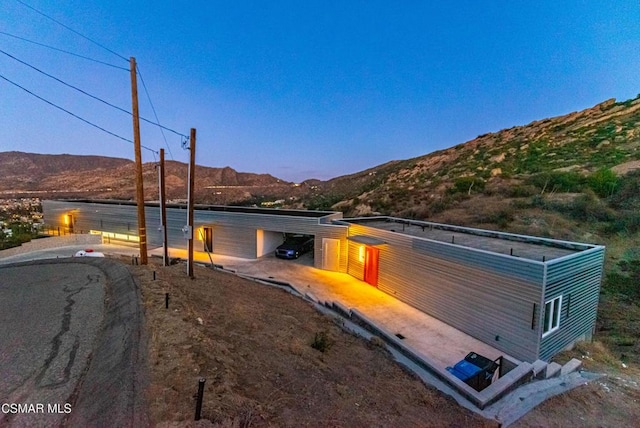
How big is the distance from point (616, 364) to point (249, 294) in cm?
1163

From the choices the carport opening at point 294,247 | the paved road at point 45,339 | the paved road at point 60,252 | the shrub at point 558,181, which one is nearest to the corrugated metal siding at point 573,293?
the paved road at point 45,339

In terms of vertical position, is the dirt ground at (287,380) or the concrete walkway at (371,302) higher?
the dirt ground at (287,380)

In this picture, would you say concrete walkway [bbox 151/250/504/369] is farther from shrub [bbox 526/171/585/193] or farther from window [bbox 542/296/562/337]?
shrub [bbox 526/171/585/193]

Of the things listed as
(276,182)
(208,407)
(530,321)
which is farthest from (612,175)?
(276,182)

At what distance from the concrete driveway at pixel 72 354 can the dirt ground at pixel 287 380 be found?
32 centimetres

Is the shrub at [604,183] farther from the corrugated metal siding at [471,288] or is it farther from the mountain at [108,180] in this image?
the mountain at [108,180]

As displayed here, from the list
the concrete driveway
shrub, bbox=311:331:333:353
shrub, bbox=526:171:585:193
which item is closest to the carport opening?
the concrete driveway

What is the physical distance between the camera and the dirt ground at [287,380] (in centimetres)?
379

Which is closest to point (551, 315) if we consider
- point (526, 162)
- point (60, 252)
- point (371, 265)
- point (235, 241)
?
point (371, 265)

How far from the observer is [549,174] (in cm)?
2711

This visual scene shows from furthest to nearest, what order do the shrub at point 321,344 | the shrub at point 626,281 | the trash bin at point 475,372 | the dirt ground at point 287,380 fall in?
the shrub at point 626,281 → the trash bin at point 475,372 → the shrub at point 321,344 → the dirt ground at point 287,380

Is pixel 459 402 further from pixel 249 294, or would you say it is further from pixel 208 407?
pixel 249 294

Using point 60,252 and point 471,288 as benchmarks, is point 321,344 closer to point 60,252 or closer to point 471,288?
point 471,288

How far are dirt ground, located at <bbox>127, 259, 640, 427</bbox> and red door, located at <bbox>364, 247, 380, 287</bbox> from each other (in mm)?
5729
